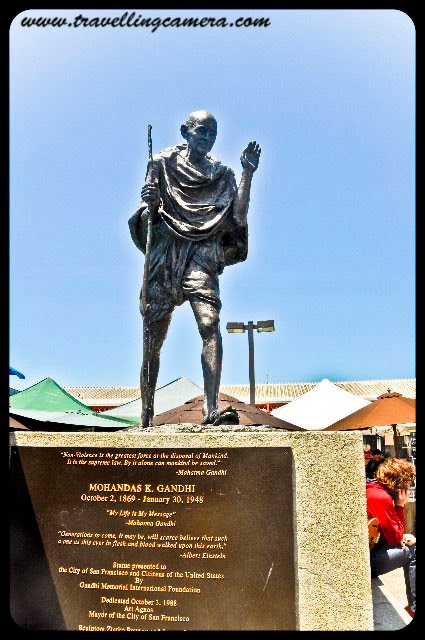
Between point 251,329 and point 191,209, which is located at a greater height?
point 191,209

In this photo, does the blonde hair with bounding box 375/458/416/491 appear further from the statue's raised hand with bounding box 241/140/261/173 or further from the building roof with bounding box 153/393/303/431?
the statue's raised hand with bounding box 241/140/261/173

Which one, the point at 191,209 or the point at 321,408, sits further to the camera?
the point at 321,408

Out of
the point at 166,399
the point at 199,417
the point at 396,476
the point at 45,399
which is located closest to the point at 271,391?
the point at 166,399

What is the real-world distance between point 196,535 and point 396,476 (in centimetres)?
183

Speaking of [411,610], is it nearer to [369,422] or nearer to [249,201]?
[249,201]

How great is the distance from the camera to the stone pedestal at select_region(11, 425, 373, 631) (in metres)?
2.61

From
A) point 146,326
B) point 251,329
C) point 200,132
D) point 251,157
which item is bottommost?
point 146,326

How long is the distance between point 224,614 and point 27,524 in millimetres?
1177

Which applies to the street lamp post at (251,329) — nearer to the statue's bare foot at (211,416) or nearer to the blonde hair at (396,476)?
the blonde hair at (396,476)

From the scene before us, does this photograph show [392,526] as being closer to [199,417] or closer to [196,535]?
[196,535]

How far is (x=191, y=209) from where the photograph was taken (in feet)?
12.3

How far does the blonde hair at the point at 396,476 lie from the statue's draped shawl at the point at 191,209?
1950mm

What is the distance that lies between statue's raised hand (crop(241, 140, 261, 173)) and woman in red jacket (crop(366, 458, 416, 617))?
248 cm

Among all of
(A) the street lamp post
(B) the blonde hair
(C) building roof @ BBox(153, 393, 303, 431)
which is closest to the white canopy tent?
(A) the street lamp post
